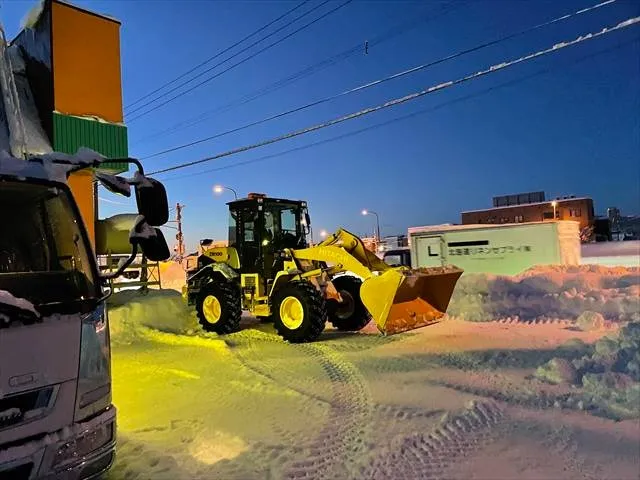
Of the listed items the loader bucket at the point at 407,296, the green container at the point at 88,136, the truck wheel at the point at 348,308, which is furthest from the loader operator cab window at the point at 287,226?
the green container at the point at 88,136

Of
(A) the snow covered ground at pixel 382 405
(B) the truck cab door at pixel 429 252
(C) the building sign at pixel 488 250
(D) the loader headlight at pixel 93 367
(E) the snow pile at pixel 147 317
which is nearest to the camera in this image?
(D) the loader headlight at pixel 93 367

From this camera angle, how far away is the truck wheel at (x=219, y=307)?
35.9 ft

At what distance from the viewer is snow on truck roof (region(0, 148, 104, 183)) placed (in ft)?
10.5

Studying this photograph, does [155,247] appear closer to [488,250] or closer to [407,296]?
[407,296]

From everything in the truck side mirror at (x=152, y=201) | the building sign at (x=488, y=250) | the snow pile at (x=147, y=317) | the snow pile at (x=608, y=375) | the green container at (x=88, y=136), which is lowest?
the snow pile at (x=608, y=375)

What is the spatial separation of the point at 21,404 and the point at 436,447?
3.28 m

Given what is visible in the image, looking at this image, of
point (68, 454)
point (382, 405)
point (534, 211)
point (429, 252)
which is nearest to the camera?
point (68, 454)

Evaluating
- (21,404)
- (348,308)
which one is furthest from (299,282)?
(21,404)

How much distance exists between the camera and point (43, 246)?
3.42 m

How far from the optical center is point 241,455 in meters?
4.36

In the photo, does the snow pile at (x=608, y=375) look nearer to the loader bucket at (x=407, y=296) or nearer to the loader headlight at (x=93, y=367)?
the loader bucket at (x=407, y=296)

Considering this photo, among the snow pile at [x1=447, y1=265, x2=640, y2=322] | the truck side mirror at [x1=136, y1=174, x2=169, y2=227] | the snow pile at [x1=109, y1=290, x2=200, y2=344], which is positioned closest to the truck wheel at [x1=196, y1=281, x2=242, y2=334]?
the snow pile at [x1=109, y1=290, x2=200, y2=344]

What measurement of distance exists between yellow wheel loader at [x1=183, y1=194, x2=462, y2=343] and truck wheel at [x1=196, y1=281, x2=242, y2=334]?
0.07 feet

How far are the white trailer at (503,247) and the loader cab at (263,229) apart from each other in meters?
10.3
